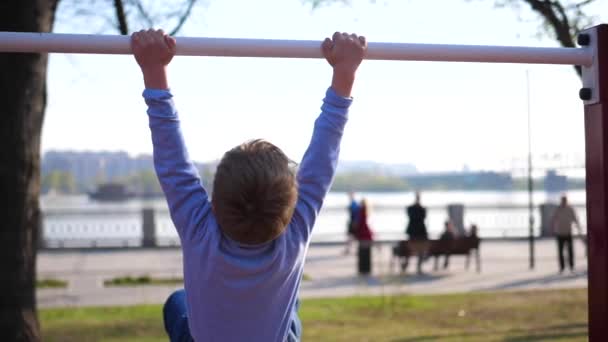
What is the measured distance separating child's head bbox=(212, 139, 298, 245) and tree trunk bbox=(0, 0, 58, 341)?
3929 mm

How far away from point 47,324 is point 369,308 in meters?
3.40

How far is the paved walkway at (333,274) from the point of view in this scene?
33.2 ft

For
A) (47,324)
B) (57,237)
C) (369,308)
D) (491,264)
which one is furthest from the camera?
(57,237)

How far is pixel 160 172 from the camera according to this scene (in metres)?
1.95

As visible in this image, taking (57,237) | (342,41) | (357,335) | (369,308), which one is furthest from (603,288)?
(57,237)

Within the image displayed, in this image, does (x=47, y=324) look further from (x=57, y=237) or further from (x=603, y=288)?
(x=57, y=237)

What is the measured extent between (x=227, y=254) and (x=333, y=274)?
35.7 feet

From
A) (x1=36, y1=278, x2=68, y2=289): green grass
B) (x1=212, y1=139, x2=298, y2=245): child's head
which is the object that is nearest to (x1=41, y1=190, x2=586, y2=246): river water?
(x1=36, y1=278, x2=68, y2=289): green grass

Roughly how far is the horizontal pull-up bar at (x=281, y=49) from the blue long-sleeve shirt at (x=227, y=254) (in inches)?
15.0

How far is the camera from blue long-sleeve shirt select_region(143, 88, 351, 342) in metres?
1.87

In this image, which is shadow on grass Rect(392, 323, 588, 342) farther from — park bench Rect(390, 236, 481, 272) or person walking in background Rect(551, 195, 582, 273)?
person walking in background Rect(551, 195, 582, 273)

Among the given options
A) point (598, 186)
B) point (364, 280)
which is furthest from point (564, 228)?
point (598, 186)

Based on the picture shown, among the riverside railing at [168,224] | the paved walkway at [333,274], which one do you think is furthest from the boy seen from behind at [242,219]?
the riverside railing at [168,224]

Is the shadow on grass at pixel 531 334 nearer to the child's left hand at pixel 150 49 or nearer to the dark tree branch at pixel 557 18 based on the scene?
the dark tree branch at pixel 557 18
